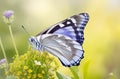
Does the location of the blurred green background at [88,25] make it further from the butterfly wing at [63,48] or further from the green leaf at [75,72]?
the green leaf at [75,72]

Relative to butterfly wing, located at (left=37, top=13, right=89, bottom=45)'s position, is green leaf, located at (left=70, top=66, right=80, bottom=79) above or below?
below

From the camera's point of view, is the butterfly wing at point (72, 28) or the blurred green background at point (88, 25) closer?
the butterfly wing at point (72, 28)

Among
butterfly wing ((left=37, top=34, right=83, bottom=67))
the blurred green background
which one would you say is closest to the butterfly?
butterfly wing ((left=37, top=34, right=83, bottom=67))

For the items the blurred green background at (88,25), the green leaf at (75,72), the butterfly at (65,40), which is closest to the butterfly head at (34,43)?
Result: the butterfly at (65,40)

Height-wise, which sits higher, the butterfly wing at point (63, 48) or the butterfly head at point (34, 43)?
the butterfly head at point (34, 43)

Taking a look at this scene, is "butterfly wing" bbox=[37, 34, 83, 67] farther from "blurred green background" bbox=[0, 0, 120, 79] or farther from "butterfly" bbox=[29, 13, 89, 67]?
"blurred green background" bbox=[0, 0, 120, 79]

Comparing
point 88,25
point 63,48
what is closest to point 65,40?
point 63,48

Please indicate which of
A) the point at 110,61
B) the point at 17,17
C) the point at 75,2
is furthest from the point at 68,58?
the point at 75,2
